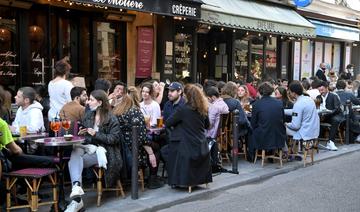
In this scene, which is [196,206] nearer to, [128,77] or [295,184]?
[295,184]

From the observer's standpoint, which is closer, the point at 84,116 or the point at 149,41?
the point at 84,116

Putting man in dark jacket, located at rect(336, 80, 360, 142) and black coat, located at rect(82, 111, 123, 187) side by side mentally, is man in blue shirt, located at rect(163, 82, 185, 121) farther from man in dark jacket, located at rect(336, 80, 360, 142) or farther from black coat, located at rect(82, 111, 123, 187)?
man in dark jacket, located at rect(336, 80, 360, 142)

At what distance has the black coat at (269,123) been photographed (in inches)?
384

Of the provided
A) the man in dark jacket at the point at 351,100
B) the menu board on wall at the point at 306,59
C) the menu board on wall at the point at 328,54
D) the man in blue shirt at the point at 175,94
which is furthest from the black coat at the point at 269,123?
the menu board on wall at the point at 328,54

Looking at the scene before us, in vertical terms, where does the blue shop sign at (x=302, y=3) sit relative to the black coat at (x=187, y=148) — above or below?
above

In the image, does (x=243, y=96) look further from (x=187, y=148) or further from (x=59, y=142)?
(x=59, y=142)

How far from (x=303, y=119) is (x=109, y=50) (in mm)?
5242

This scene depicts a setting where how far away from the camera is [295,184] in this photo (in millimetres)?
8656

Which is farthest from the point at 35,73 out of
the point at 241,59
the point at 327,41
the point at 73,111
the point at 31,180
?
the point at 327,41

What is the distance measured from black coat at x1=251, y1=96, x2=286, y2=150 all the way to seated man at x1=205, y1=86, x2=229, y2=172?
0.81 metres

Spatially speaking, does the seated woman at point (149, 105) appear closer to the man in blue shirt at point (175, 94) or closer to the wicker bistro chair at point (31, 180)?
the man in blue shirt at point (175, 94)

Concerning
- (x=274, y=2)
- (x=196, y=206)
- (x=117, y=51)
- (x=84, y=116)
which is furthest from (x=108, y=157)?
(x=274, y=2)

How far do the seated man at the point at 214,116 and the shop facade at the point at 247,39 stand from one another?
419cm

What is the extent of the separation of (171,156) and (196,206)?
936 mm
